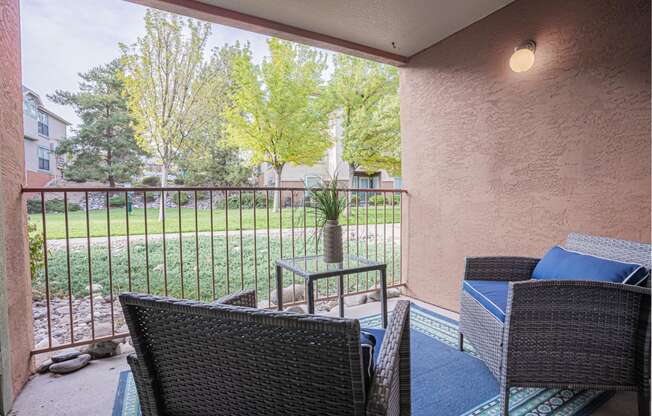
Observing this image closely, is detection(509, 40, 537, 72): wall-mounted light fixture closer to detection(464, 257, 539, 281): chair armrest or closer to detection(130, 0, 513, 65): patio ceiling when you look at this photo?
detection(130, 0, 513, 65): patio ceiling

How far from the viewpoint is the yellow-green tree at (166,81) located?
7.16 metres

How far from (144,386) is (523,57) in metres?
2.91

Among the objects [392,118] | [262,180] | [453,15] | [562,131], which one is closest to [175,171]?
[262,180]

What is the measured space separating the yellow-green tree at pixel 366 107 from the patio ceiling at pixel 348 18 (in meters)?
5.94

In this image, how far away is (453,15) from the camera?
2773mm

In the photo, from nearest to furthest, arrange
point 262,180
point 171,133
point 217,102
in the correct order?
point 171,133 < point 217,102 < point 262,180

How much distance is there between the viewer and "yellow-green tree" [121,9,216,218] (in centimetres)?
716

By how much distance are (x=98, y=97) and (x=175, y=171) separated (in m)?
4.28

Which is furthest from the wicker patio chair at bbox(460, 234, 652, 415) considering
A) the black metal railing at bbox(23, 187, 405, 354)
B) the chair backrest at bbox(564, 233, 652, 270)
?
the black metal railing at bbox(23, 187, 405, 354)

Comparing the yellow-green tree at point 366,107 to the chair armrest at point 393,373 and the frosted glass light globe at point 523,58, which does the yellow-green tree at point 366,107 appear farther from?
the chair armrest at point 393,373

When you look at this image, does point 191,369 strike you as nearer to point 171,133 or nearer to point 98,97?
point 171,133

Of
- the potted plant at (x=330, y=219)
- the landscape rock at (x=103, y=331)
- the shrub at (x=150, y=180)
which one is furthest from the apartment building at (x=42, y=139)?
the potted plant at (x=330, y=219)

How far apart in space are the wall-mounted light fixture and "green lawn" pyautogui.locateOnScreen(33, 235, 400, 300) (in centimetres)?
194

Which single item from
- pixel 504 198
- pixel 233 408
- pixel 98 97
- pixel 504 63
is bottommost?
pixel 233 408
